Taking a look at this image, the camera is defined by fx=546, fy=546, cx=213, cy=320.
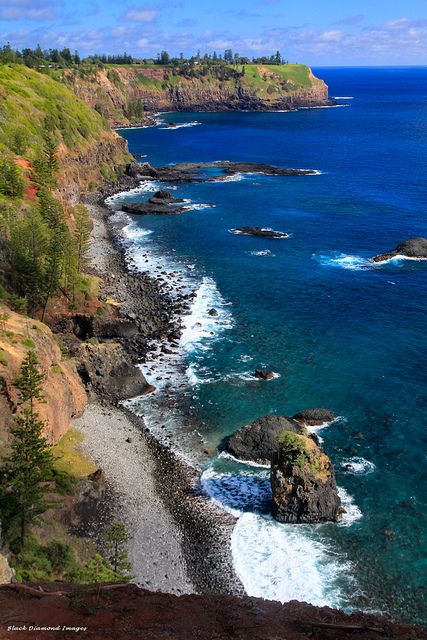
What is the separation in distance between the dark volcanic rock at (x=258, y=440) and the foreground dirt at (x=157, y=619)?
81.2 ft

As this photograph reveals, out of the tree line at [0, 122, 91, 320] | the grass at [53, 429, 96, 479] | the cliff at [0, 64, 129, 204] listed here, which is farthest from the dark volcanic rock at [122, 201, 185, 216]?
the grass at [53, 429, 96, 479]

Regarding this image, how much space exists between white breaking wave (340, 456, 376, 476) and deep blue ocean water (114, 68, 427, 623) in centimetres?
18

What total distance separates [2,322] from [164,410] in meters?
21.1

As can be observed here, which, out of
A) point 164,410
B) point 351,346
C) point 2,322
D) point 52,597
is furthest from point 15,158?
point 52,597

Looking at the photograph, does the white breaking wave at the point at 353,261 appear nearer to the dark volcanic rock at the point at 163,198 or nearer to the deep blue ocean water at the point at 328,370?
the deep blue ocean water at the point at 328,370

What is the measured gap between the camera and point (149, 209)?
14025 centimetres

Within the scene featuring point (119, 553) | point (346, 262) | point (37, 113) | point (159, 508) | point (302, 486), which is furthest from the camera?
point (37, 113)

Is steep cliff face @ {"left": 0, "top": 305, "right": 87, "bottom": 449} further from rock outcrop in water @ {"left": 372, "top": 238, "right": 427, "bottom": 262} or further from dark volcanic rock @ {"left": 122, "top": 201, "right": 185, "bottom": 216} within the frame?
dark volcanic rock @ {"left": 122, "top": 201, "right": 185, "bottom": 216}

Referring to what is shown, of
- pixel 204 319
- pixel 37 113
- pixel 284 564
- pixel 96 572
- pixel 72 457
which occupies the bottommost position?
pixel 284 564

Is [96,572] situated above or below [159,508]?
above

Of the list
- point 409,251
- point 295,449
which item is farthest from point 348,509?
point 409,251

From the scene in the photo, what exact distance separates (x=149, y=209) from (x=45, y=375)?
3589 inches

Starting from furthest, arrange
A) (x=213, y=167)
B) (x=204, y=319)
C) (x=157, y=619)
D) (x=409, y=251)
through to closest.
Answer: (x=213, y=167) → (x=409, y=251) → (x=204, y=319) → (x=157, y=619)

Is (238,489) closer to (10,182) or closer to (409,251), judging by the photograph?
(10,182)
